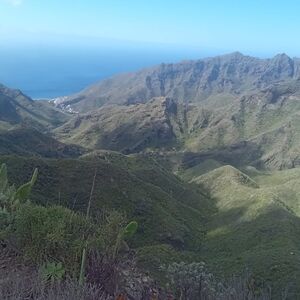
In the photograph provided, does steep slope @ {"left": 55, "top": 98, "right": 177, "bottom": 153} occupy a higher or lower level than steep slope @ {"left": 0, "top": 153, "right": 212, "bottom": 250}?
lower

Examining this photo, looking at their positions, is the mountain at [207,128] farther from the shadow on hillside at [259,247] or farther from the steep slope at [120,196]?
the shadow on hillside at [259,247]

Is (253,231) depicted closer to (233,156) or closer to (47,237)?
(47,237)

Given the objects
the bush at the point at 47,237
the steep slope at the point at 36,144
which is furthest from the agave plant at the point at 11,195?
the steep slope at the point at 36,144

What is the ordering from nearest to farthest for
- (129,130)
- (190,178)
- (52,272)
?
(52,272) → (190,178) → (129,130)

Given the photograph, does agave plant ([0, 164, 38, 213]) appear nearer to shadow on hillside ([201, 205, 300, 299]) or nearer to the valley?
the valley

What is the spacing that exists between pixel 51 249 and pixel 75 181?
38596mm

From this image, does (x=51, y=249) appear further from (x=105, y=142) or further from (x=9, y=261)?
(x=105, y=142)

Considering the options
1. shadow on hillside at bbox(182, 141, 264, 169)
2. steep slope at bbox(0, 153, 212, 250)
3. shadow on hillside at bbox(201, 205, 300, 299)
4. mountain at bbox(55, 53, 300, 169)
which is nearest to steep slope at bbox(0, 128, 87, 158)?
shadow on hillside at bbox(182, 141, 264, 169)

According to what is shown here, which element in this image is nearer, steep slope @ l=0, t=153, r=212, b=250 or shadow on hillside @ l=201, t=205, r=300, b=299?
shadow on hillside @ l=201, t=205, r=300, b=299

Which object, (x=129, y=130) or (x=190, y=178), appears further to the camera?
(x=129, y=130)

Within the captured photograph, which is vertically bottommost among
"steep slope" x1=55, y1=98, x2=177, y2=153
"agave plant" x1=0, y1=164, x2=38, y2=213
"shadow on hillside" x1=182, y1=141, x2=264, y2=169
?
"steep slope" x1=55, y1=98, x2=177, y2=153

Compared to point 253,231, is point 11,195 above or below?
above

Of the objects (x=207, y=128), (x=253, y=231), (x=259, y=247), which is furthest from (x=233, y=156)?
(x=259, y=247)

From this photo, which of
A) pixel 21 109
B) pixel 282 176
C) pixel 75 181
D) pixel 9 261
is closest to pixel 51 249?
pixel 9 261
